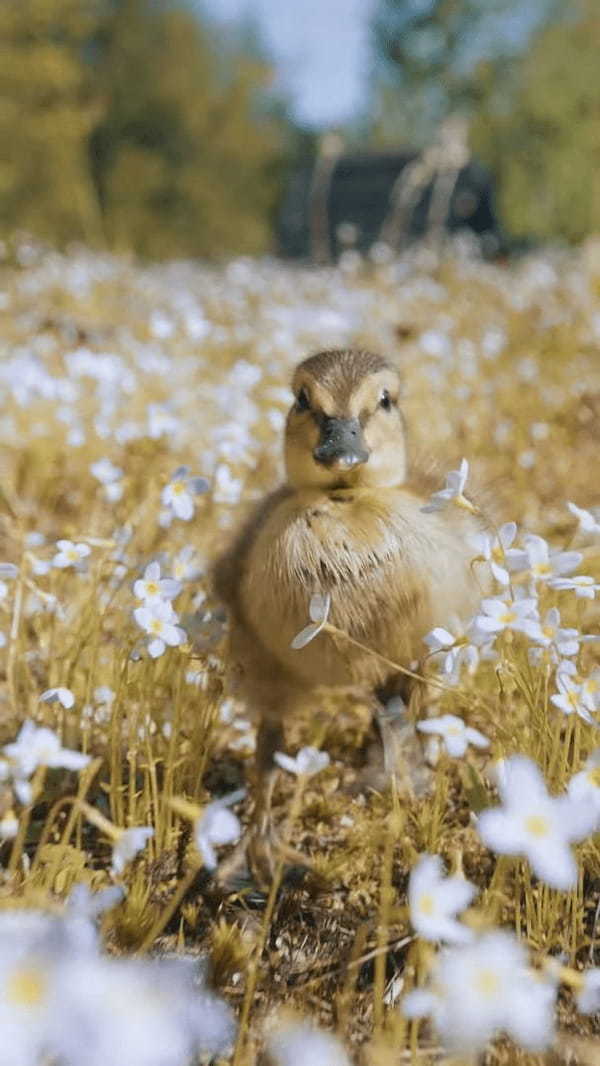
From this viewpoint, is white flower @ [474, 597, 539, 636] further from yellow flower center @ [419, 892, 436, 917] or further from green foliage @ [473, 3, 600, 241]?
green foliage @ [473, 3, 600, 241]

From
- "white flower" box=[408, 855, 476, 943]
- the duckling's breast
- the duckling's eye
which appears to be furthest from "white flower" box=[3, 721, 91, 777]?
the duckling's eye

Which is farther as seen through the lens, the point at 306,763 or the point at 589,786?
the point at 306,763

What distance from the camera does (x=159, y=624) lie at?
1.44m

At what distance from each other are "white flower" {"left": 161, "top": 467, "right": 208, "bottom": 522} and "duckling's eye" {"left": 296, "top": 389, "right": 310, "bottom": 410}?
25 centimetres

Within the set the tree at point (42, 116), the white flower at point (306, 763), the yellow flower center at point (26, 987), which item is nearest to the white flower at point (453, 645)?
the white flower at point (306, 763)

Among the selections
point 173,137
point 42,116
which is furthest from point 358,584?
point 173,137

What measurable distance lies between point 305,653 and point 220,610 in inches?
10.8

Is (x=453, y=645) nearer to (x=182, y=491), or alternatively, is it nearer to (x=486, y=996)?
A: (x=486, y=996)

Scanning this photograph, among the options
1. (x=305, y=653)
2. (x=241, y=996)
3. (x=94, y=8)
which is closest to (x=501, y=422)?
(x=305, y=653)

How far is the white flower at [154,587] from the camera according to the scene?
1.46 meters

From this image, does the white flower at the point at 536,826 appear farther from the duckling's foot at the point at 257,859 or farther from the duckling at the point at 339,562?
the duckling's foot at the point at 257,859

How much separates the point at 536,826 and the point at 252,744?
4.40 ft

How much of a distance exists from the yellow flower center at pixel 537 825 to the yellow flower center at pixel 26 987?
0.44m

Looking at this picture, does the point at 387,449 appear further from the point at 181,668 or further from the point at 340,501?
the point at 181,668
